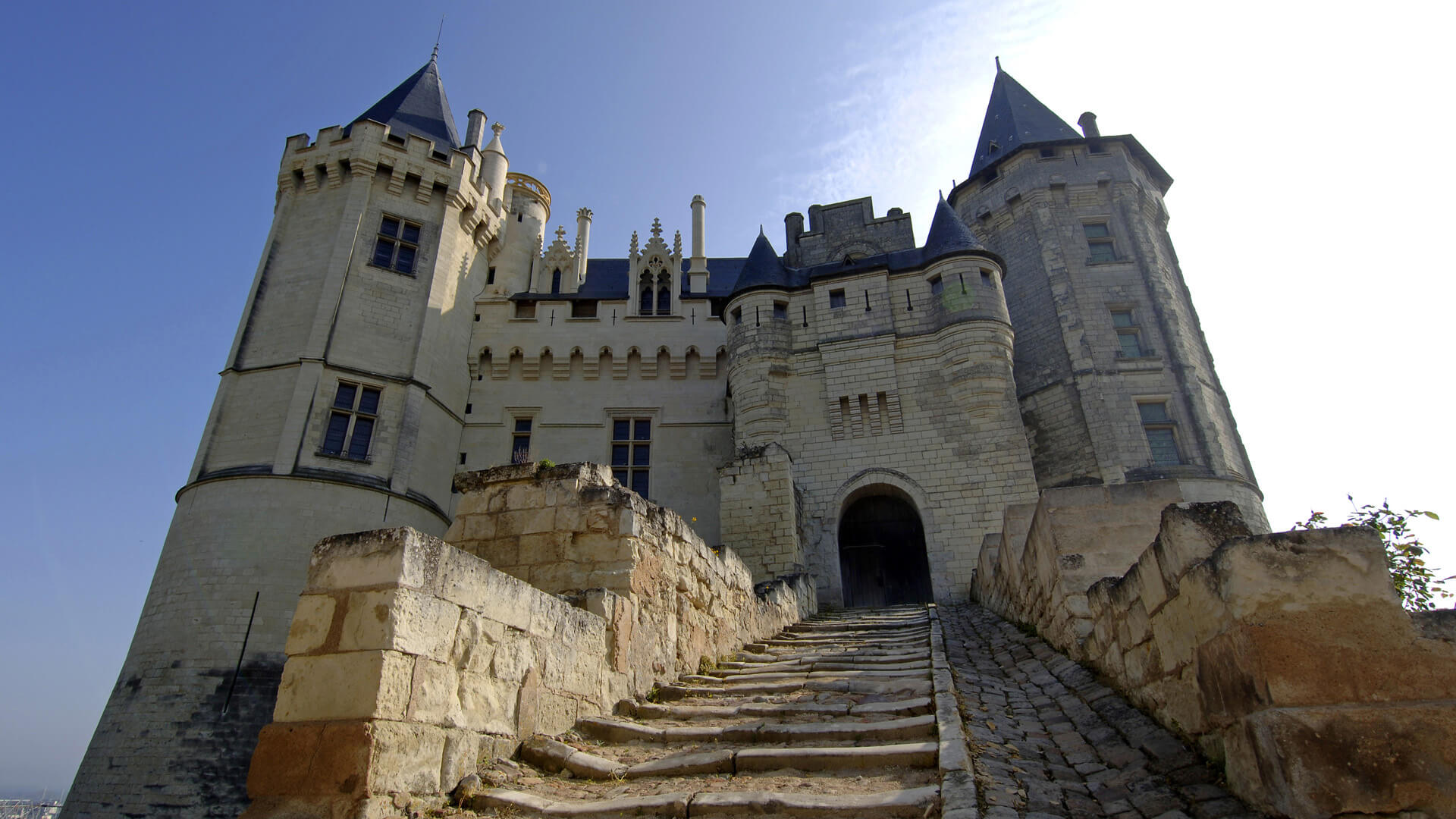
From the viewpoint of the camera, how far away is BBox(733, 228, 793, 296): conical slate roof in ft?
58.8

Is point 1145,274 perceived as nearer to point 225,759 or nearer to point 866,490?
point 866,490

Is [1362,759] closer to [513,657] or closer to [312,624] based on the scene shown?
[513,657]

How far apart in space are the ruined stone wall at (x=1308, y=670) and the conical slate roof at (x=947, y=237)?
1497 centimetres

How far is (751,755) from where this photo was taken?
11.5 feet

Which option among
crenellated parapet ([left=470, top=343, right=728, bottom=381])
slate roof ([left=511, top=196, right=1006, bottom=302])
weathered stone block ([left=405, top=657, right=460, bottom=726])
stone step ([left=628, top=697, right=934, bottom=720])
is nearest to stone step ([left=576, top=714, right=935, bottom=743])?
stone step ([left=628, top=697, right=934, bottom=720])

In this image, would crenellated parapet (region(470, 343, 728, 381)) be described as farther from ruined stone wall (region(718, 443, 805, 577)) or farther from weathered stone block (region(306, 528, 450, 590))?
weathered stone block (region(306, 528, 450, 590))

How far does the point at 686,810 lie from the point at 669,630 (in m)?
2.69

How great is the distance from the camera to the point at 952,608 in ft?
37.7

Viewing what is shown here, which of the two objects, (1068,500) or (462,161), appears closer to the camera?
(1068,500)

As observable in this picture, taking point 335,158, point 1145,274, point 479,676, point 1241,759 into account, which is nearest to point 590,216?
point 335,158

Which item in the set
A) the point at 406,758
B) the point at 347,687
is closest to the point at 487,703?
the point at 406,758

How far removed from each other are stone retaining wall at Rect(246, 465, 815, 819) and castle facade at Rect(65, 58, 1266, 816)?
8692 mm

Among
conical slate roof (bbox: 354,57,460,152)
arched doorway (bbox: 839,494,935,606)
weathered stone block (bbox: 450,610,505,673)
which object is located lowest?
weathered stone block (bbox: 450,610,505,673)

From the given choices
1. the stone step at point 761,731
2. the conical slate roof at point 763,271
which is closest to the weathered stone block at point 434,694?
the stone step at point 761,731
